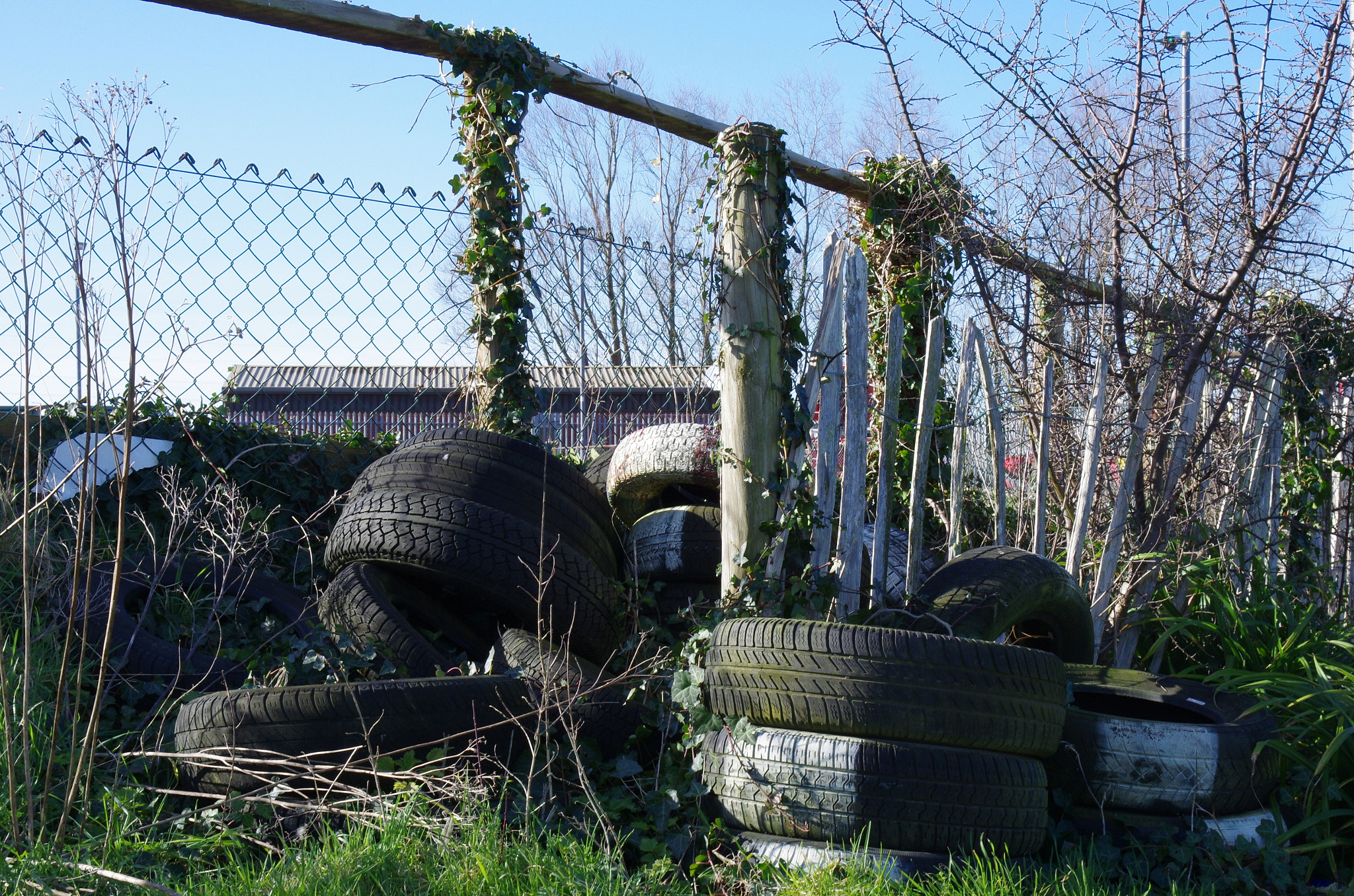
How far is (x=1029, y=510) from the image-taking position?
5500 mm

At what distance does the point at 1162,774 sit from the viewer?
2982 millimetres

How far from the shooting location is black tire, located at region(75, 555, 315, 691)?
3258 mm

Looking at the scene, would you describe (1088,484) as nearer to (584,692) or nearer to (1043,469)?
(1043,469)

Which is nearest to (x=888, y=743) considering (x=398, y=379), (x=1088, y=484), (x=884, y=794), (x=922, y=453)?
(x=884, y=794)

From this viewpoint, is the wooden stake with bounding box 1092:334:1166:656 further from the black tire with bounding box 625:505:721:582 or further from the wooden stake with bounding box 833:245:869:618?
the black tire with bounding box 625:505:721:582

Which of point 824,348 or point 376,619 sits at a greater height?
point 824,348

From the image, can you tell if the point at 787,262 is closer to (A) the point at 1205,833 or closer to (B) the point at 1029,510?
(A) the point at 1205,833

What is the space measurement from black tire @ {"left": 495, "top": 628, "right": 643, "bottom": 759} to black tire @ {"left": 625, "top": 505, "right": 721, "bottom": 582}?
0.69 metres

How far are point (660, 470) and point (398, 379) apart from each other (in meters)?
2.02

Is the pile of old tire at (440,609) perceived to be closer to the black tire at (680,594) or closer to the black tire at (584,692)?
the black tire at (584,692)

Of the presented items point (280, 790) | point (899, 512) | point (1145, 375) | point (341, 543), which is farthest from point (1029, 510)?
point (280, 790)

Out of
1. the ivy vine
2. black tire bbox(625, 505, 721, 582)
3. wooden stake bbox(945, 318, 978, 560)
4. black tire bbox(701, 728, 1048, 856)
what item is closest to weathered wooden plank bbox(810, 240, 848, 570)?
black tire bbox(625, 505, 721, 582)

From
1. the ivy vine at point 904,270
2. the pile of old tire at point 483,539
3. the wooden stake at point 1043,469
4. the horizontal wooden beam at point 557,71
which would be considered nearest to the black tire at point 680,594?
the pile of old tire at point 483,539

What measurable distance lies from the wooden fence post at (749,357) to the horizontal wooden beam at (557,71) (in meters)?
0.73
